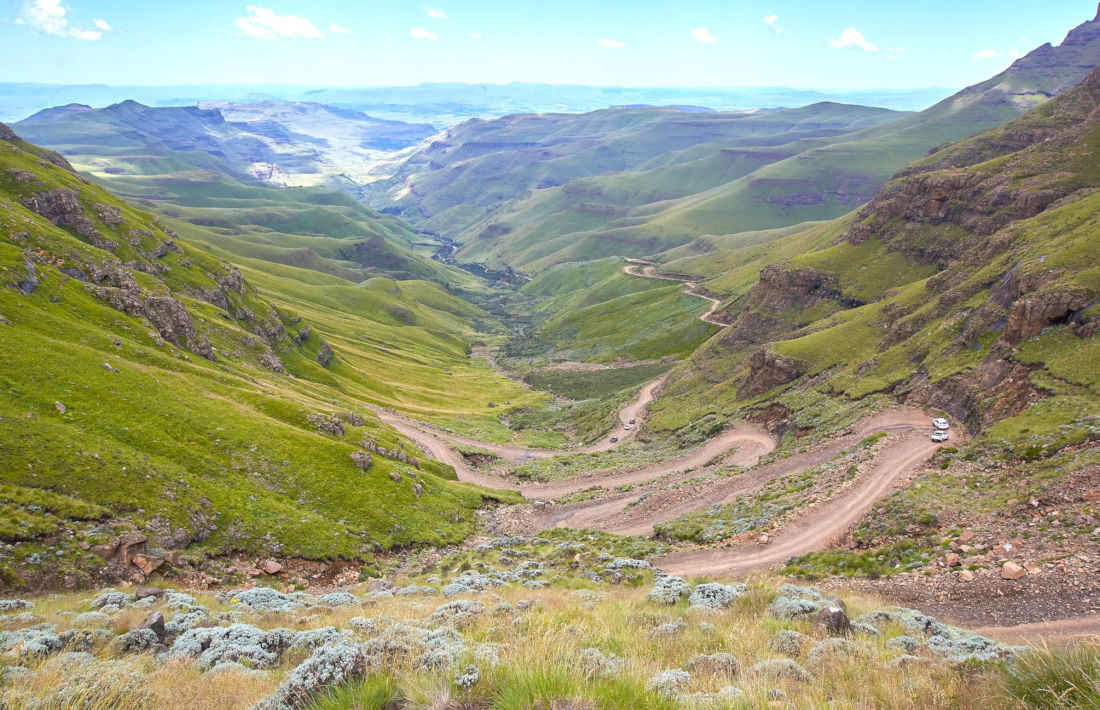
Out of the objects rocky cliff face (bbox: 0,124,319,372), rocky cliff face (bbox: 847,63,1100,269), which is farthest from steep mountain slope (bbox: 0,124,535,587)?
rocky cliff face (bbox: 847,63,1100,269)

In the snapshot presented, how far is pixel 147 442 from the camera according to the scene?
3984 centimetres

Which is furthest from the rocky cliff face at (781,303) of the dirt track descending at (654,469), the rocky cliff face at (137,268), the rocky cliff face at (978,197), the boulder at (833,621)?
the boulder at (833,621)

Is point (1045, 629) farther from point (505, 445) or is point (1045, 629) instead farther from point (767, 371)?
point (505, 445)

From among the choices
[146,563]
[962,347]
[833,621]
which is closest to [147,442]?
[146,563]

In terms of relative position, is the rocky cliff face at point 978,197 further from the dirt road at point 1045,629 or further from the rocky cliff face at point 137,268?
the rocky cliff face at point 137,268

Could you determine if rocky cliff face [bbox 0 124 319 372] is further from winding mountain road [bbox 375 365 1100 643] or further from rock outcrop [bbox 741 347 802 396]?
rock outcrop [bbox 741 347 802 396]

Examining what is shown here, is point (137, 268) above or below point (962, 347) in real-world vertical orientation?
above

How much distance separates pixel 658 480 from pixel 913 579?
123 ft

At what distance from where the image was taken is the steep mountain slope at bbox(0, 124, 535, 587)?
31.0 meters

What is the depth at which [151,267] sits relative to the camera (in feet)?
309

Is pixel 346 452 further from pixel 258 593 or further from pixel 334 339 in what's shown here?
pixel 334 339

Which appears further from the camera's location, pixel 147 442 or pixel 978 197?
pixel 978 197

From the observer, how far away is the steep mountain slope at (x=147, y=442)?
30969 mm

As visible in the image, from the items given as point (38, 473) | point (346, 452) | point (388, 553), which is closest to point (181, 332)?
point (346, 452)
